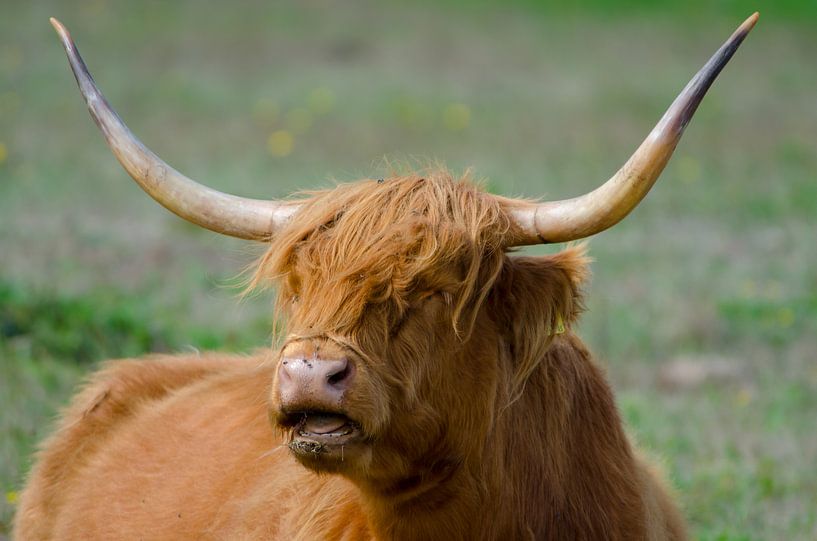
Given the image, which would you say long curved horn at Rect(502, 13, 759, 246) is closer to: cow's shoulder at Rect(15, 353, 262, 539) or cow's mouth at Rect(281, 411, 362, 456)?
cow's mouth at Rect(281, 411, 362, 456)

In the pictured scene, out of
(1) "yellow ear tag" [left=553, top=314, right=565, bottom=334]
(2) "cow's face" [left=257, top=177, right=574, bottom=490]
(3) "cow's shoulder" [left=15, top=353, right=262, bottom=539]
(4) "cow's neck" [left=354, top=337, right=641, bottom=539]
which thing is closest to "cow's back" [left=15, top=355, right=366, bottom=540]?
(3) "cow's shoulder" [left=15, top=353, right=262, bottom=539]

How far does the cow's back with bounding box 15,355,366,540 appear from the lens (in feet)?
14.1

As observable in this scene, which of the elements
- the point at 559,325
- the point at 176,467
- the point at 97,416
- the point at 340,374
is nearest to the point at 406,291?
the point at 340,374

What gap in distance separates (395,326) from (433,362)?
0.56 feet

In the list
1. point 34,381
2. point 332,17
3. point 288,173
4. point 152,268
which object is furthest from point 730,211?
point 332,17

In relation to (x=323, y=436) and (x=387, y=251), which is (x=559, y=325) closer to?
(x=387, y=251)

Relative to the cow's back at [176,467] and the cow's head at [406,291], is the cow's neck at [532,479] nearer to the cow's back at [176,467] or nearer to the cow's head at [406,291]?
the cow's head at [406,291]

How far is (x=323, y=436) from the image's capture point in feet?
10.5

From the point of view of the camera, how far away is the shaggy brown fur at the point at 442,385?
11.2 ft

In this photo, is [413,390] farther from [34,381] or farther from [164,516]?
[34,381]

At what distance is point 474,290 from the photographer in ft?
11.8

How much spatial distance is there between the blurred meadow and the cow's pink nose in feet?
3.79

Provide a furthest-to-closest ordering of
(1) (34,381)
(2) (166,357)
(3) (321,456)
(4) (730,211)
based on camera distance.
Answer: (4) (730,211)
(1) (34,381)
(2) (166,357)
(3) (321,456)

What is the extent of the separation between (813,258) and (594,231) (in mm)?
8102
